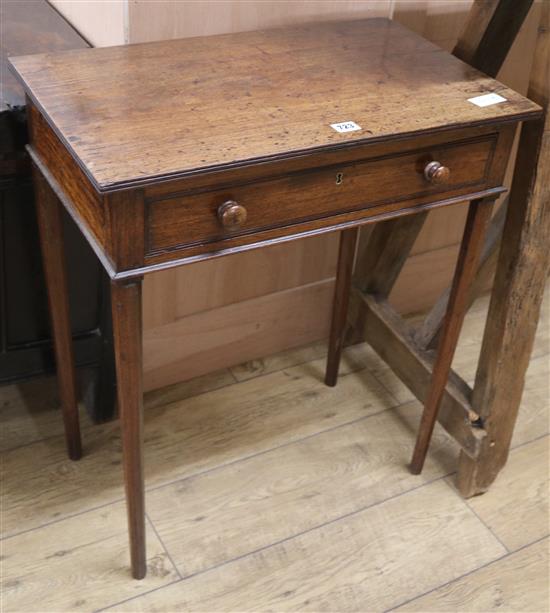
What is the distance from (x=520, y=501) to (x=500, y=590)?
262mm

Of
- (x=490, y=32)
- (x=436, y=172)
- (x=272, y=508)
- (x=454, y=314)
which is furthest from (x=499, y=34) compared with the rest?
(x=272, y=508)

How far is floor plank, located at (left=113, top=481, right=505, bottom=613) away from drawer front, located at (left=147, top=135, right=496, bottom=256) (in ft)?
2.44

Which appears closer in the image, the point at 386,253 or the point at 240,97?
the point at 240,97

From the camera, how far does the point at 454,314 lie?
1.79 m

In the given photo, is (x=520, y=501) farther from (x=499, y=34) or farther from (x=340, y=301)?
(x=499, y=34)

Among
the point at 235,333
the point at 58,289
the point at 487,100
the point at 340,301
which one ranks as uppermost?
the point at 487,100

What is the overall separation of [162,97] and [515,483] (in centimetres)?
120

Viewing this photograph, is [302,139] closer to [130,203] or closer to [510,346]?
[130,203]

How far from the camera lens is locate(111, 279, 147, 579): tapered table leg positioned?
1.36 meters

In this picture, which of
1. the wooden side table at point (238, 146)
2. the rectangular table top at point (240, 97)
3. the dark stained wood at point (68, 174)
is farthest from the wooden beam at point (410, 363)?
the dark stained wood at point (68, 174)

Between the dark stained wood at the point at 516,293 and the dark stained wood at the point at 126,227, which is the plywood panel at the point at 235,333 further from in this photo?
the dark stained wood at the point at 126,227

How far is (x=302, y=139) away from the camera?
4.41ft

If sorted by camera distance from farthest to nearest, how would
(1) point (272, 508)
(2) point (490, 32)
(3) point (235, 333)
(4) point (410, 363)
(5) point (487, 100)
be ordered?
(3) point (235, 333), (4) point (410, 363), (1) point (272, 508), (2) point (490, 32), (5) point (487, 100)

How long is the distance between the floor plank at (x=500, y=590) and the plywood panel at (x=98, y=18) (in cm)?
123
